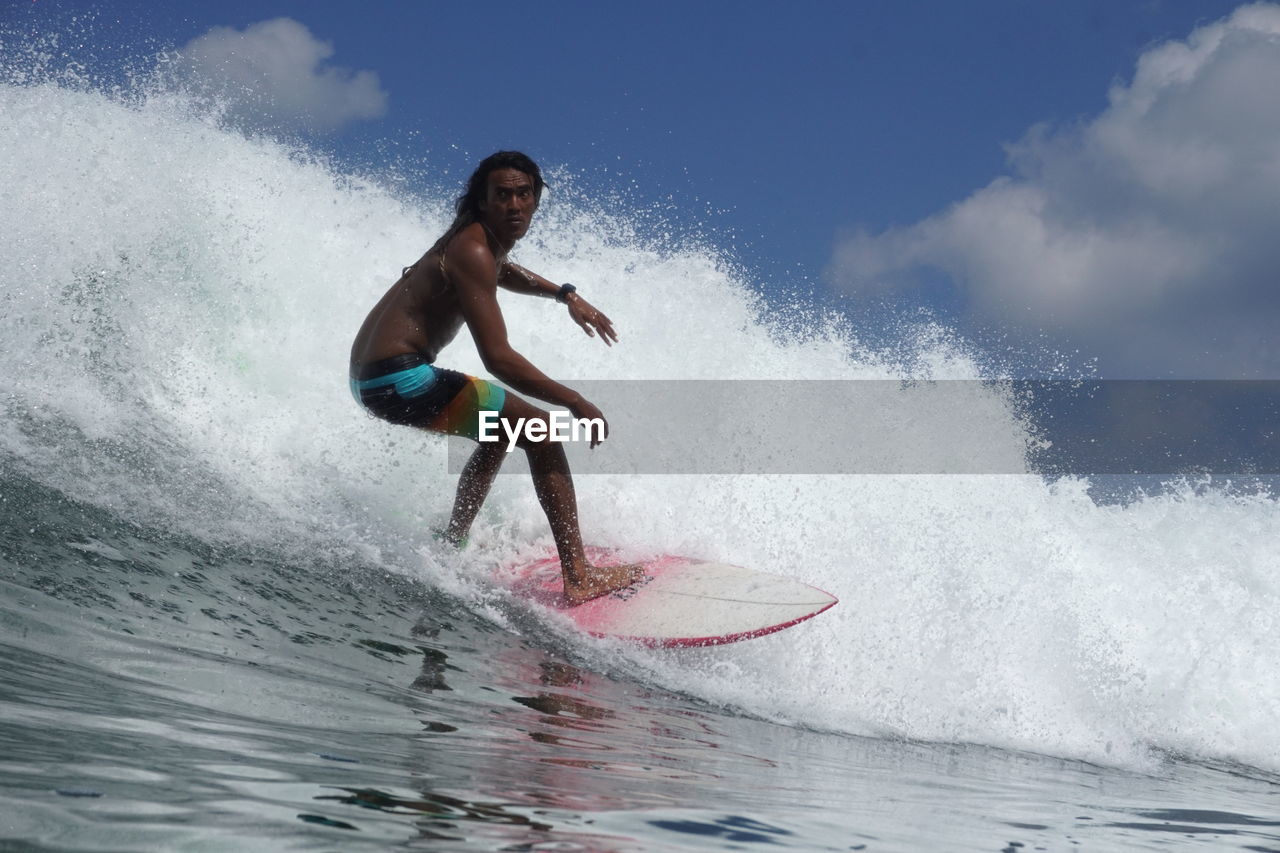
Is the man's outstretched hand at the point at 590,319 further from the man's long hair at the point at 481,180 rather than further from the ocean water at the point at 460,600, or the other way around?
the ocean water at the point at 460,600

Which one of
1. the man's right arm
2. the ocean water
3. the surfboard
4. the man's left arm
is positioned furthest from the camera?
the man's left arm

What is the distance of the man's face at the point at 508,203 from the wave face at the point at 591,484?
1.66m

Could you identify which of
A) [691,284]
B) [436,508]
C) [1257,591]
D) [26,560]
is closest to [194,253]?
[436,508]

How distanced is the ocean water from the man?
581 mm

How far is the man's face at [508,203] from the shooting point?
441 centimetres

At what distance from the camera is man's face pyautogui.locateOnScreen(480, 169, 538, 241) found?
441 centimetres

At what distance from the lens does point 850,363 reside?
9.30m

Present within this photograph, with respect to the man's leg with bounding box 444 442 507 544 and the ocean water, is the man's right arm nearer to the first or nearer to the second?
the man's leg with bounding box 444 442 507 544

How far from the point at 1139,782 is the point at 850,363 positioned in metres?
5.93

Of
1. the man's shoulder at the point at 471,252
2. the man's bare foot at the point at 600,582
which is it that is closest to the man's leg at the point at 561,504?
the man's bare foot at the point at 600,582

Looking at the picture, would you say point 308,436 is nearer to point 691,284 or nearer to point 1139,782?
point 691,284

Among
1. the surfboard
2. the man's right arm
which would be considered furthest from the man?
the surfboard

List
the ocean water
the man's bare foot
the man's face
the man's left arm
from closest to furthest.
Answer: the ocean water, the man's face, the man's bare foot, the man's left arm

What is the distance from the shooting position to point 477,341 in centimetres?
429
